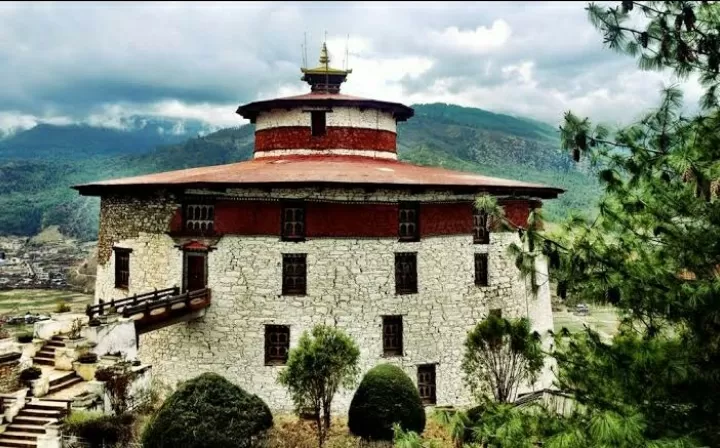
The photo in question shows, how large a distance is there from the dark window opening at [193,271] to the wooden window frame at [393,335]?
7.09 metres

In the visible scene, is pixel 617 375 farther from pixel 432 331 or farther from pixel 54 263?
pixel 54 263

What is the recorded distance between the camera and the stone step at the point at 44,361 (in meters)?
21.2

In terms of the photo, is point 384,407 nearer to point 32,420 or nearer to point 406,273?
point 406,273

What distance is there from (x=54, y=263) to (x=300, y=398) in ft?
325

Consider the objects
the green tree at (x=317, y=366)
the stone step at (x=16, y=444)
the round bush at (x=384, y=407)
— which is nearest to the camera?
the stone step at (x=16, y=444)

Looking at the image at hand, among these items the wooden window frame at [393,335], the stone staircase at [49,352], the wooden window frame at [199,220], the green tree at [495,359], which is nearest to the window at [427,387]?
the wooden window frame at [393,335]

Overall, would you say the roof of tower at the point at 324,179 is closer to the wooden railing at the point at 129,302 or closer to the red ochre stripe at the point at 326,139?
the red ochre stripe at the point at 326,139

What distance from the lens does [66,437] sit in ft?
55.1

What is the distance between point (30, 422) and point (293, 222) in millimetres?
10456

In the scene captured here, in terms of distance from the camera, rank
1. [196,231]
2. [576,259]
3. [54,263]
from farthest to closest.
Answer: [54,263]
[196,231]
[576,259]

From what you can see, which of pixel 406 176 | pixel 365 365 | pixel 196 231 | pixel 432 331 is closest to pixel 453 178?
pixel 406 176

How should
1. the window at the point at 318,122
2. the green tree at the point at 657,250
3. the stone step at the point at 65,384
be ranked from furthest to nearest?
the window at the point at 318,122
the stone step at the point at 65,384
the green tree at the point at 657,250

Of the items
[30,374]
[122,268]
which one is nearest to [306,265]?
[122,268]

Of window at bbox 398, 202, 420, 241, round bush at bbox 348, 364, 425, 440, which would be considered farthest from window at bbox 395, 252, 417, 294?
round bush at bbox 348, 364, 425, 440
